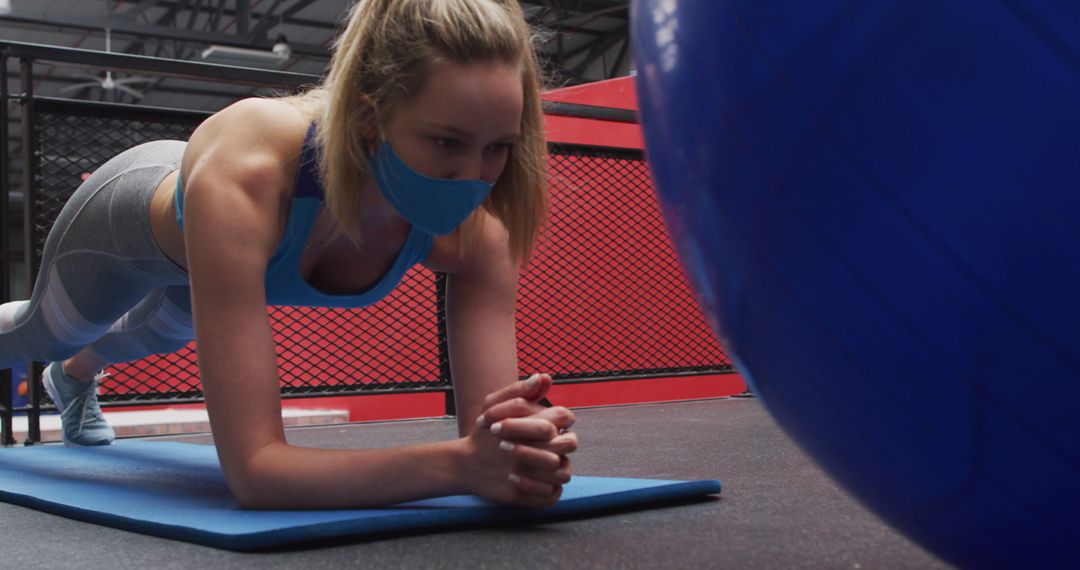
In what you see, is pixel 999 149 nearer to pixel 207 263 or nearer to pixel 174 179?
pixel 207 263

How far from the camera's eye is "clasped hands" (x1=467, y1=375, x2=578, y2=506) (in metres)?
0.75

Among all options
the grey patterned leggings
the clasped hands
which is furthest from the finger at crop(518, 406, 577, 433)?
the grey patterned leggings

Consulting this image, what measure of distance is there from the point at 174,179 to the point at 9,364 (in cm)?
58

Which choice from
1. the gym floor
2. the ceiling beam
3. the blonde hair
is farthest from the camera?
the ceiling beam

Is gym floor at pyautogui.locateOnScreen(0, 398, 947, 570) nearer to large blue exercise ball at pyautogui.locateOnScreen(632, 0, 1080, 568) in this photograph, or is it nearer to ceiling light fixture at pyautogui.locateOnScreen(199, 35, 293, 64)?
large blue exercise ball at pyautogui.locateOnScreen(632, 0, 1080, 568)

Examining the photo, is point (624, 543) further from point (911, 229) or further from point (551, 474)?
point (911, 229)

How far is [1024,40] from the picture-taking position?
0.33m

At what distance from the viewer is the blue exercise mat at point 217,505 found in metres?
0.76

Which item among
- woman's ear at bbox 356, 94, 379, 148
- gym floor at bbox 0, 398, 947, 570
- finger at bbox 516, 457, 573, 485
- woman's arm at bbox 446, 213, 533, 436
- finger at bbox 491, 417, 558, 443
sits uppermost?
woman's ear at bbox 356, 94, 379, 148

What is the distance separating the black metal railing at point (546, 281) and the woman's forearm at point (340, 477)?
1404 mm

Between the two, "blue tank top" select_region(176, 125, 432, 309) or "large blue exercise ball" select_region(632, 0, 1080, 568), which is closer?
"large blue exercise ball" select_region(632, 0, 1080, 568)

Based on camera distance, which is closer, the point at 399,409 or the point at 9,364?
the point at 9,364

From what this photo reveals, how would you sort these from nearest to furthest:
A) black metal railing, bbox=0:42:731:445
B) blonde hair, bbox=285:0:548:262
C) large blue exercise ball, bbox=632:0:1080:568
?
large blue exercise ball, bbox=632:0:1080:568 → blonde hair, bbox=285:0:548:262 → black metal railing, bbox=0:42:731:445

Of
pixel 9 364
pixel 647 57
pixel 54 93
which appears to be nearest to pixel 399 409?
pixel 9 364
